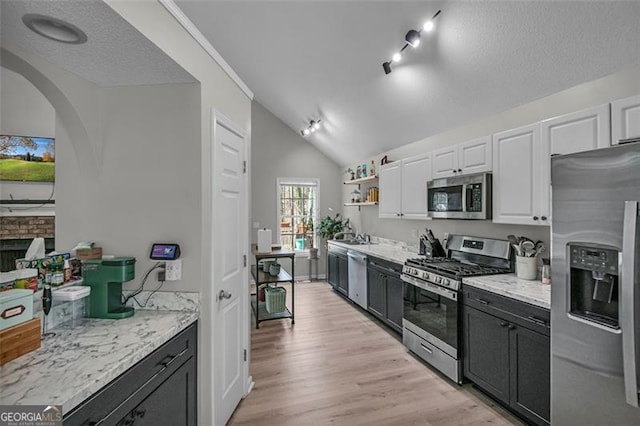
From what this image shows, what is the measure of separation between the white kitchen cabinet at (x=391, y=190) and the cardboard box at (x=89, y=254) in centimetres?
350

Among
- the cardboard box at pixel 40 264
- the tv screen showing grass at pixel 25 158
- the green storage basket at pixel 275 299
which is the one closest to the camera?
the cardboard box at pixel 40 264

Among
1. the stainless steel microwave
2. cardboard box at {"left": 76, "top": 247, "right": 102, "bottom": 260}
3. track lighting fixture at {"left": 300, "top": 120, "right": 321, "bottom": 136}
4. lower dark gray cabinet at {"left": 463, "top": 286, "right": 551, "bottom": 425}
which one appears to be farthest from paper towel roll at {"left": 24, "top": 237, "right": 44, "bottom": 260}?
track lighting fixture at {"left": 300, "top": 120, "right": 321, "bottom": 136}

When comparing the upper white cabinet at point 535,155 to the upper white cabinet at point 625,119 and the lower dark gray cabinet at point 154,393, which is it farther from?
the lower dark gray cabinet at point 154,393

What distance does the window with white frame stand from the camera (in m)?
6.85

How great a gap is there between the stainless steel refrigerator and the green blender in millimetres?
2500

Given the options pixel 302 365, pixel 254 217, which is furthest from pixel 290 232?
pixel 302 365

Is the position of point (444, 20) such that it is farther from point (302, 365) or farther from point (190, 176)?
point (302, 365)

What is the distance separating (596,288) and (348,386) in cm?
198

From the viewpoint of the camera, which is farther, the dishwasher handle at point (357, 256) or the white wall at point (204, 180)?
the dishwasher handle at point (357, 256)

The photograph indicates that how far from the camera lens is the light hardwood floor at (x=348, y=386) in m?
2.28

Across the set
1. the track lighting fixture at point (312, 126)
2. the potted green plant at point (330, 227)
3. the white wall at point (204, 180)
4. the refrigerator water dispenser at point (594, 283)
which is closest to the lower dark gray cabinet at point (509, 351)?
the refrigerator water dispenser at point (594, 283)

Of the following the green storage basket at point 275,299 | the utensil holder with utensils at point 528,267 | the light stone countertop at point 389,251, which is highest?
the utensil holder with utensils at point 528,267

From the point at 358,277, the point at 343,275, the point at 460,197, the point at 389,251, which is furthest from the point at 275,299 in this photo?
the point at 460,197

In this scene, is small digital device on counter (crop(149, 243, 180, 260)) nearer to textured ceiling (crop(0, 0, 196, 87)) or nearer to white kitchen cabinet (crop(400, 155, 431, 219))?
textured ceiling (crop(0, 0, 196, 87))
